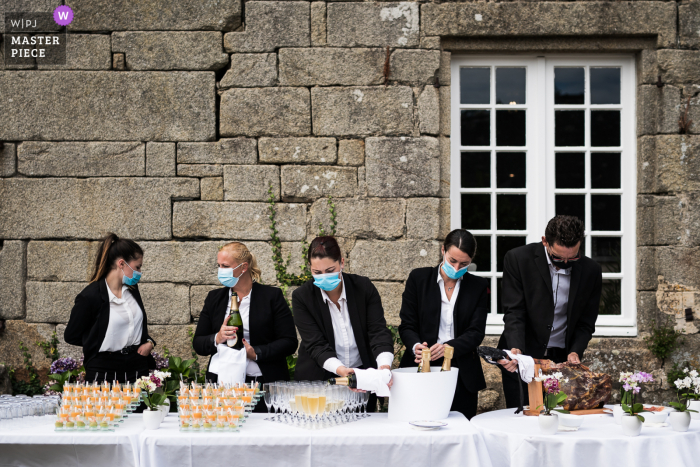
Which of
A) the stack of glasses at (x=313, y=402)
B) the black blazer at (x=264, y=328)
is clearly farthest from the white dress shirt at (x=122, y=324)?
the stack of glasses at (x=313, y=402)

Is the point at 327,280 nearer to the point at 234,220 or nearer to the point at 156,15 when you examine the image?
the point at 234,220

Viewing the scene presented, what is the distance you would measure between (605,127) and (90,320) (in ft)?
14.1

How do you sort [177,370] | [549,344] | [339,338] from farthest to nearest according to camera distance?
[177,370] < [549,344] < [339,338]

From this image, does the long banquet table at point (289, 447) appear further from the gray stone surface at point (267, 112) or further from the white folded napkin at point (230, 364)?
the gray stone surface at point (267, 112)

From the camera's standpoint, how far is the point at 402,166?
4867 millimetres

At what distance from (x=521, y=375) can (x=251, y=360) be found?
1.46 meters

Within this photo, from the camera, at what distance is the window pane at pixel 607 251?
512 centimetres

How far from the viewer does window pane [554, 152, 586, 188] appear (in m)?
5.15

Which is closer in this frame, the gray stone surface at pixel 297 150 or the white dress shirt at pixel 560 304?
the white dress shirt at pixel 560 304

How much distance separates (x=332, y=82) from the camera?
490 centimetres

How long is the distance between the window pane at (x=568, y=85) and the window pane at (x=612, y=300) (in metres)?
1.58

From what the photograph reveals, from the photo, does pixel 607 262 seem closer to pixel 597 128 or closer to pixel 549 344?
pixel 597 128

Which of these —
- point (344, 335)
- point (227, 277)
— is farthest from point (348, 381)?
point (227, 277)

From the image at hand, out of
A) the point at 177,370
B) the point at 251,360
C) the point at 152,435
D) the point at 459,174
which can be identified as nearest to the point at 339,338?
the point at 251,360
